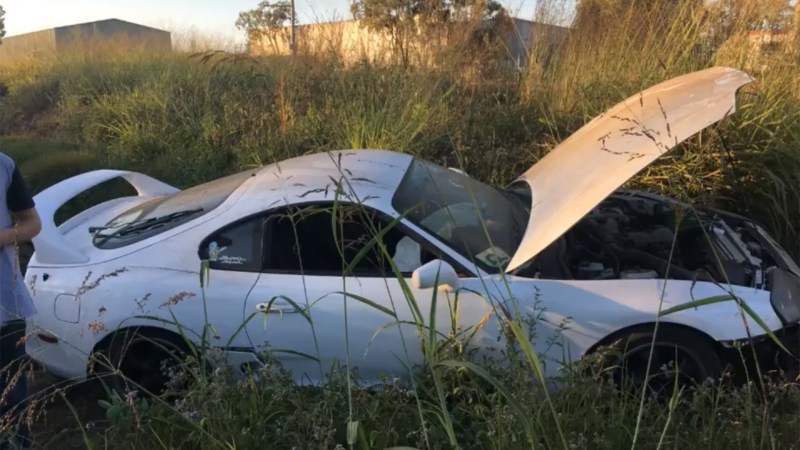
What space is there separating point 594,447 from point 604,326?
→ 34.3 inches

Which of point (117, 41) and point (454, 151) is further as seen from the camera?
point (117, 41)

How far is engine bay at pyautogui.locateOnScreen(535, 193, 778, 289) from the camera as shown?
10.7 feet

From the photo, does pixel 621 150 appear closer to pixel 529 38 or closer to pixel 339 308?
pixel 339 308

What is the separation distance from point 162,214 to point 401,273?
166 cm

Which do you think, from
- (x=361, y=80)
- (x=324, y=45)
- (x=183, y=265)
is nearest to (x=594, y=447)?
(x=183, y=265)

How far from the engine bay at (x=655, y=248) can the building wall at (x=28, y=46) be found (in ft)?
53.5

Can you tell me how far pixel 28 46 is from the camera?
19469 mm

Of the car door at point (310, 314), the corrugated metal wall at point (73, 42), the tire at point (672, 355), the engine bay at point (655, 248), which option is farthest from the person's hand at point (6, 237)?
the corrugated metal wall at point (73, 42)

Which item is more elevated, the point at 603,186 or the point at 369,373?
the point at 603,186

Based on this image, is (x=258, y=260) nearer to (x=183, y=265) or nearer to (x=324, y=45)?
(x=183, y=265)

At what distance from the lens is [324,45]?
27.5 feet

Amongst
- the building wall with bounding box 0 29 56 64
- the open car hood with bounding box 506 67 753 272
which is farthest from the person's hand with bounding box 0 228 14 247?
the building wall with bounding box 0 29 56 64

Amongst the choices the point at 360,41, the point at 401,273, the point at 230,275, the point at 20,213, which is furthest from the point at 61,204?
the point at 360,41

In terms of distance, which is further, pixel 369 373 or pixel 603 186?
pixel 369 373
